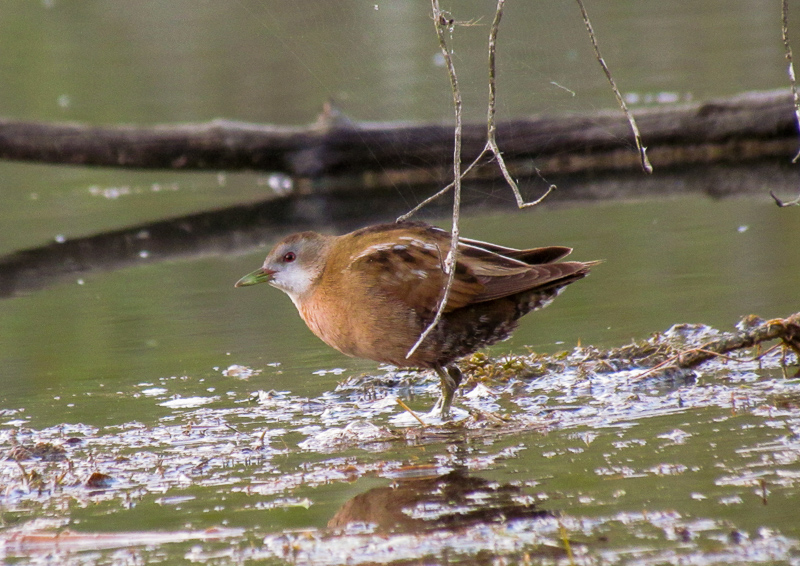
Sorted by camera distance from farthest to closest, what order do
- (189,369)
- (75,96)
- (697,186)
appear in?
(75,96)
(697,186)
(189,369)

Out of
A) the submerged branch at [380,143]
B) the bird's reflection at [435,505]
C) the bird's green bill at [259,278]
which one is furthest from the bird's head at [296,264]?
the submerged branch at [380,143]

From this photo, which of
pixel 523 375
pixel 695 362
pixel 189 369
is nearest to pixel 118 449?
pixel 189 369

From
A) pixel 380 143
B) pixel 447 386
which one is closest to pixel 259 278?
pixel 447 386

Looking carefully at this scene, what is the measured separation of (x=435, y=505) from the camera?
397 centimetres

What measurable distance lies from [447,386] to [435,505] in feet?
4.76

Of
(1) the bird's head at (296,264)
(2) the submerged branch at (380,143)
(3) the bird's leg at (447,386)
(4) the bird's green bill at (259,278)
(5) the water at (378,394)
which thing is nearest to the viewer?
(5) the water at (378,394)

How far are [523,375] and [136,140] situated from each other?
23.9 feet

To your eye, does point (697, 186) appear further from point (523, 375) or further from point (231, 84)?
point (231, 84)

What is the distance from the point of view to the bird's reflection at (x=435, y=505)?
12.4 feet

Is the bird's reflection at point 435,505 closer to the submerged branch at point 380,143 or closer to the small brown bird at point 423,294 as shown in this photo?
the small brown bird at point 423,294

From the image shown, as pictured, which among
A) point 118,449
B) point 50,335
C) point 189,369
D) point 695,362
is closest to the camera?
point 118,449

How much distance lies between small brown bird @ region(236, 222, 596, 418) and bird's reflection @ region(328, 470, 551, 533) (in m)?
1.07

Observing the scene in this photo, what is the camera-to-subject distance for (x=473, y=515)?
3.82m

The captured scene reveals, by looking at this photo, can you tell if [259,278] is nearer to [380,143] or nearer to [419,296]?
[419,296]
